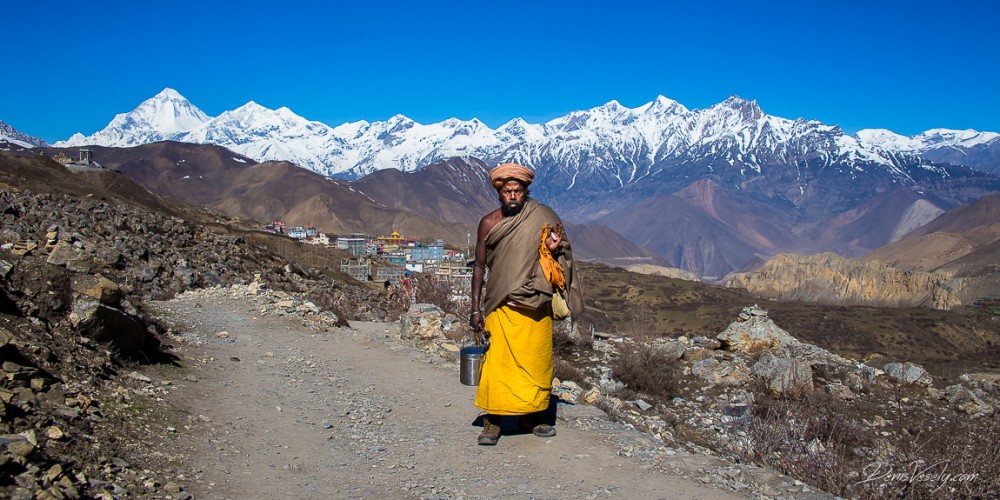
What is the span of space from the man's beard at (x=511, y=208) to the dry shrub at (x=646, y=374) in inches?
191

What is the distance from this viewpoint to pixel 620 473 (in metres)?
4.91

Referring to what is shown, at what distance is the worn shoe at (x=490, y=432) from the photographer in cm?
544

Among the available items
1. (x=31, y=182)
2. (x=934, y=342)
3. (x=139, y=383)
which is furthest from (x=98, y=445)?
(x=934, y=342)

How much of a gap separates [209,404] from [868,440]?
274 inches

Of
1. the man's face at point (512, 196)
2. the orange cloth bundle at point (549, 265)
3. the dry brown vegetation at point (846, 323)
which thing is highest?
the man's face at point (512, 196)

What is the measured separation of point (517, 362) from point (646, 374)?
5214mm

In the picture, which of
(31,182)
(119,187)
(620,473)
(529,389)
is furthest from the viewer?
(119,187)

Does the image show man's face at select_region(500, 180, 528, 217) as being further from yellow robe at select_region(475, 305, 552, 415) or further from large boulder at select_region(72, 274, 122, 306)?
large boulder at select_region(72, 274, 122, 306)

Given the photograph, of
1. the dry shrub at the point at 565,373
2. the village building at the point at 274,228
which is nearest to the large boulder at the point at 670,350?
the dry shrub at the point at 565,373

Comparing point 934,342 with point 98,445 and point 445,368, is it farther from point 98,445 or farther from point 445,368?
point 98,445

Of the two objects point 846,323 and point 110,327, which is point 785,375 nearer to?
point 110,327

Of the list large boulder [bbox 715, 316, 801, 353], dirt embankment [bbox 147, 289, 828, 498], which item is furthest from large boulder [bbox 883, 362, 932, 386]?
dirt embankment [bbox 147, 289, 828, 498]

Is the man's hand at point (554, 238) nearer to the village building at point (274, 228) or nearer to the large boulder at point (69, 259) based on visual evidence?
the large boulder at point (69, 259)

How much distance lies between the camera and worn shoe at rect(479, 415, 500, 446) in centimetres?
544
